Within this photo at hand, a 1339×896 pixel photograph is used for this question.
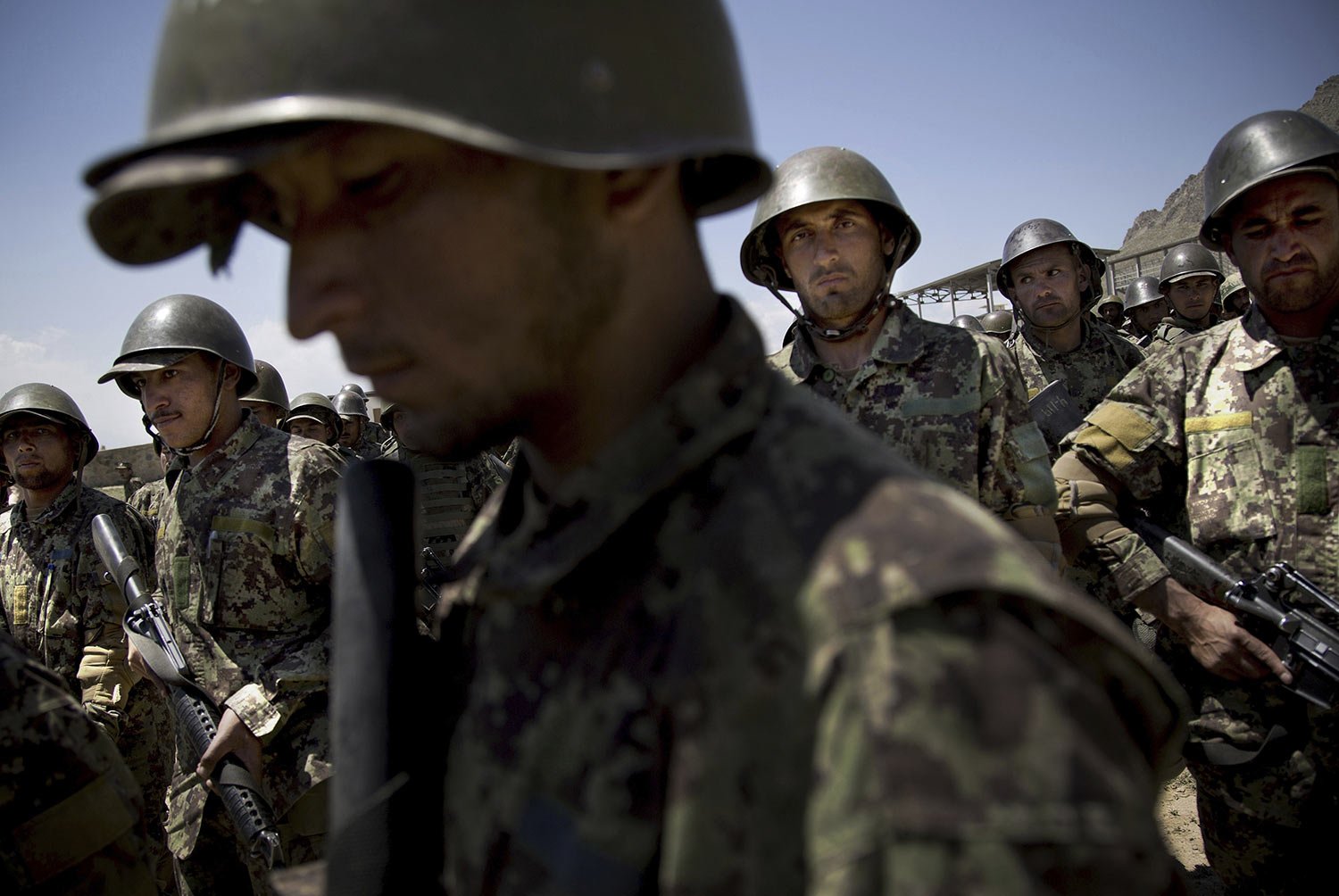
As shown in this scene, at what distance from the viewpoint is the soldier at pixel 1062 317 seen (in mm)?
6262

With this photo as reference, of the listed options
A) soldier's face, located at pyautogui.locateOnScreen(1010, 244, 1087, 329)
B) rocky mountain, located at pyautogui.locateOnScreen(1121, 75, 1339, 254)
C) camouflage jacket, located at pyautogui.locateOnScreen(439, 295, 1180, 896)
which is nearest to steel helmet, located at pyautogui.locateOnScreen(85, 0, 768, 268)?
camouflage jacket, located at pyautogui.locateOnScreen(439, 295, 1180, 896)

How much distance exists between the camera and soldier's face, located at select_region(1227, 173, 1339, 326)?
2.88 m

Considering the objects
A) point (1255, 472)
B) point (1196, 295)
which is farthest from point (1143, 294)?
point (1255, 472)

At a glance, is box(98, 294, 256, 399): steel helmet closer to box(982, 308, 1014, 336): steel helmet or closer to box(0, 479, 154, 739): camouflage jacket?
box(0, 479, 154, 739): camouflage jacket

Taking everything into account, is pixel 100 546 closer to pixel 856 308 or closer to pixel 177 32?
pixel 856 308

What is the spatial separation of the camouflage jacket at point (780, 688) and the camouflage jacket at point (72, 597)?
205 inches

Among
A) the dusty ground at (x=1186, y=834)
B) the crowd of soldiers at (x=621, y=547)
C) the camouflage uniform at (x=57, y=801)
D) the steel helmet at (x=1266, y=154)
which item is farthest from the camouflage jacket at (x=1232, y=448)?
the camouflage uniform at (x=57, y=801)

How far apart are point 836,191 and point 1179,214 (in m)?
61.2

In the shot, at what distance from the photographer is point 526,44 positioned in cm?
92

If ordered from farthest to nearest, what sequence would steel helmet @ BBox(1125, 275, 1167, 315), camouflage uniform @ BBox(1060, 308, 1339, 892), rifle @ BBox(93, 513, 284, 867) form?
steel helmet @ BBox(1125, 275, 1167, 315)
rifle @ BBox(93, 513, 284, 867)
camouflage uniform @ BBox(1060, 308, 1339, 892)

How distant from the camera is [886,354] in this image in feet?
11.8

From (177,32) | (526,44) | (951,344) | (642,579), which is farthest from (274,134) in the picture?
(951,344)

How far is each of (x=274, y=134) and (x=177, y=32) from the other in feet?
0.60

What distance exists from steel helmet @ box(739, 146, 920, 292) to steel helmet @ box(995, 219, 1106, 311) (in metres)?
2.80
